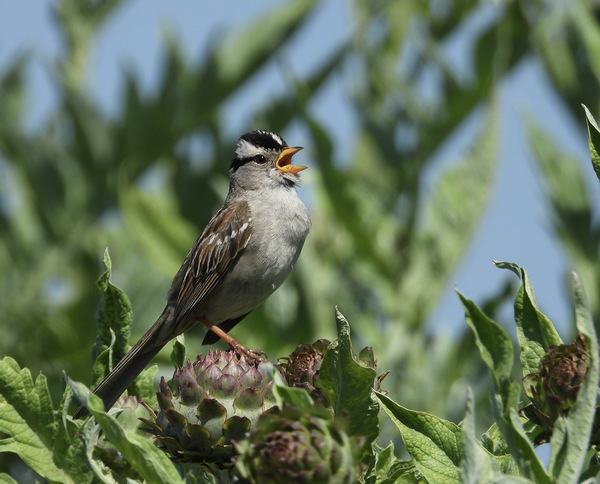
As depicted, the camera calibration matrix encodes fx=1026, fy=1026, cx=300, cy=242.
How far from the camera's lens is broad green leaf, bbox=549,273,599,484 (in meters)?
1.89

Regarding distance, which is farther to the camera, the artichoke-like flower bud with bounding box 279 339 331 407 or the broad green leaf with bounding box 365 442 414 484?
the artichoke-like flower bud with bounding box 279 339 331 407

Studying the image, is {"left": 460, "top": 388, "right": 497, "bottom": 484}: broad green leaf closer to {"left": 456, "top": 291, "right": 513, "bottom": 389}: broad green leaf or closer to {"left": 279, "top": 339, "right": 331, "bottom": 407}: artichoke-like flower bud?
{"left": 456, "top": 291, "right": 513, "bottom": 389}: broad green leaf

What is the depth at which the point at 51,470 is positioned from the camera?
268 cm

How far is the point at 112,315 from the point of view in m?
3.00

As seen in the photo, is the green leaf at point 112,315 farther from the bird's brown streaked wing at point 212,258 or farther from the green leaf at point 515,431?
the bird's brown streaked wing at point 212,258

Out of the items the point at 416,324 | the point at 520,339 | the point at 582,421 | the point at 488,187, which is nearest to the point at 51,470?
the point at 520,339

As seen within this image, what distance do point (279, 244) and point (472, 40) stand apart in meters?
3.32

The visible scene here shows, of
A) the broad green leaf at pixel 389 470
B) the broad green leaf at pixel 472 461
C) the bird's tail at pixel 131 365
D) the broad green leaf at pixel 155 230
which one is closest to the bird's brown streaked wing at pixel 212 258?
the bird's tail at pixel 131 365

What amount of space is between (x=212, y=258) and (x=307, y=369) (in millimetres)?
2790

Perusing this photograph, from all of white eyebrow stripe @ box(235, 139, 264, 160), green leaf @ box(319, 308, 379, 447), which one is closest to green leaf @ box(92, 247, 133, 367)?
green leaf @ box(319, 308, 379, 447)

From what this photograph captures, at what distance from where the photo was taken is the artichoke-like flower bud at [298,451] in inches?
75.3

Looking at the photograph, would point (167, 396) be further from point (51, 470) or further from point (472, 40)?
point (472, 40)

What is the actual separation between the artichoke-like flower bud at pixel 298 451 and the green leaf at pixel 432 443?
1.53ft

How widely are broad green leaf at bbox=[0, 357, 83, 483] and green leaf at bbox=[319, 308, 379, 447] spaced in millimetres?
777
